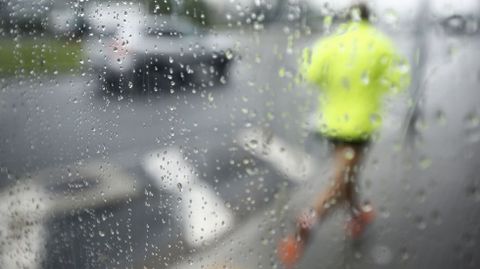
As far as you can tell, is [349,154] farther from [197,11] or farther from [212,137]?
[197,11]

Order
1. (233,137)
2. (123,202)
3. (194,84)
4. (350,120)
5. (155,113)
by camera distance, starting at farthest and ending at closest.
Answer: (123,202)
(155,113)
(194,84)
(233,137)
(350,120)

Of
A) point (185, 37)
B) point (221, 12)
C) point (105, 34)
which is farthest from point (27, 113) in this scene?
point (221, 12)

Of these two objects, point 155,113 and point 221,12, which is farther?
point 155,113

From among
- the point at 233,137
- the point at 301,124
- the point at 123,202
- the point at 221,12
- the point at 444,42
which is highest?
the point at 444,42

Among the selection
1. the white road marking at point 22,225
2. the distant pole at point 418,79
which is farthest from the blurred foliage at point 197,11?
the white road marking at point 22,225

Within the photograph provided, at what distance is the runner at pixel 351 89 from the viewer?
3.62 ft

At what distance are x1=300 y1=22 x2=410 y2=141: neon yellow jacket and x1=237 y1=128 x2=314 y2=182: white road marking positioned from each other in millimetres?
78

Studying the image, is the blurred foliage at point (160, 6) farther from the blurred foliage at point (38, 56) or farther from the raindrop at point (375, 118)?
the raindrop at point (375, 118)

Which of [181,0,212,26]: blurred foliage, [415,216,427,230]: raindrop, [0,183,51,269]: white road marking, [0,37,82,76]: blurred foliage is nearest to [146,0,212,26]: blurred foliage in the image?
[181,0,212,26]: blurred foliage

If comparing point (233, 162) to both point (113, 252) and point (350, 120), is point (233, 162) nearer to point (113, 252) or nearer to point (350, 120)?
point (350, 120)

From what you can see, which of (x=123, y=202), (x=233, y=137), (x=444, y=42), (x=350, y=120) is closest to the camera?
(x=444, y=42)

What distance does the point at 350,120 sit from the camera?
118cm

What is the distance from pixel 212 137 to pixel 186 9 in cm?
33

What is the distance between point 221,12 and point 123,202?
67 cm
